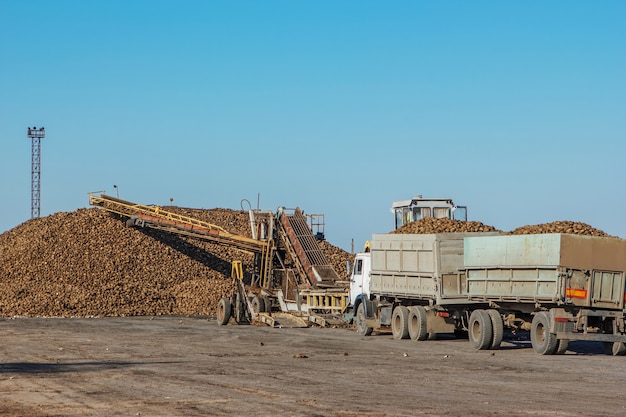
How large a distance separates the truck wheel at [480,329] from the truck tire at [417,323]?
7.30 ft

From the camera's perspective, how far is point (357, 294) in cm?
3459

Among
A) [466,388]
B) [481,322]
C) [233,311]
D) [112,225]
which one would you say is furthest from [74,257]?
[466,388]

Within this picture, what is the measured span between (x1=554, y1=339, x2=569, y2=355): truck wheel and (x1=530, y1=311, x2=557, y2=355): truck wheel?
11cm

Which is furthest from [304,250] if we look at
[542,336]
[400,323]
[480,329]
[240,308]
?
[542,336]

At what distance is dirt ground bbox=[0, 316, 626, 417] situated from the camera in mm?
15164

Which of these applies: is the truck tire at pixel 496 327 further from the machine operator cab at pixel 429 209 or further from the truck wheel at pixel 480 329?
the machine operator cab at pixel 429 209

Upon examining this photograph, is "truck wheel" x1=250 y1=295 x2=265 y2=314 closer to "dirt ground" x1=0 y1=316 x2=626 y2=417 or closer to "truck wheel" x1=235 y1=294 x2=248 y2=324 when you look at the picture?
"truck wheel" x1=235 y1=294 x2=248 y2=324

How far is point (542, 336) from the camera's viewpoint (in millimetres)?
25891

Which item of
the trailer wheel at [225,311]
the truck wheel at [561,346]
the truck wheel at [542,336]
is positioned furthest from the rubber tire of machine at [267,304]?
the truck wheel at [561,346]

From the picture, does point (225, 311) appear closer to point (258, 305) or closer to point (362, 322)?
point (258, 305)

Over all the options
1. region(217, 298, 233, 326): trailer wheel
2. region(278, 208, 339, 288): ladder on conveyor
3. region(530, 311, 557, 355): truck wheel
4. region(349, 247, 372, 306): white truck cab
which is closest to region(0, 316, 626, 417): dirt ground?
region(530, 311, 557, 355): truck wheel

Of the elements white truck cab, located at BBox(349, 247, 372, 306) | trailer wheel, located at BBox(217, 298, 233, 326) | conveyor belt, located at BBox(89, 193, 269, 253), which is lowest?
trailer wheel, located at BBox(217, 298, 233, 326)

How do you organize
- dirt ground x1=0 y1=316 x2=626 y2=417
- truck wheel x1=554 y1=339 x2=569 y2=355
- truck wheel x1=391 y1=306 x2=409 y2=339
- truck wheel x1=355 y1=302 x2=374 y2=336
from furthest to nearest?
truck wheel x1=355 y1=302 x2=374 y2=336, truck wheel x1=391 y1=306 x2=409 y2=339, truck wheel x1=554 y1=339 x2=569 y2=355, dirt ground x1=0 y1=316 x2=626 y2=417

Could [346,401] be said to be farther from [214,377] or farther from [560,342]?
[560,342]
